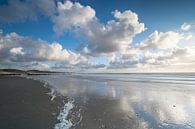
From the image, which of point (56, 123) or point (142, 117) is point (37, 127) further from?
point (142, 117)

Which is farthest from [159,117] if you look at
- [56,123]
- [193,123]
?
[56,123]

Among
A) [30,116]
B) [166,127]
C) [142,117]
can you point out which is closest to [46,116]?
[30,116]

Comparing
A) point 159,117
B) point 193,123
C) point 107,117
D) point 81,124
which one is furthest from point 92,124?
point 193,123

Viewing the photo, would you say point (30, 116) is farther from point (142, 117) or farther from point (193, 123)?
point (193, 123)

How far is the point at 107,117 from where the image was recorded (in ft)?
38.7

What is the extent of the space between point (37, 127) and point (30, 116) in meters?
2.46

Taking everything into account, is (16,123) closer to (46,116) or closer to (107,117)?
(46,116)

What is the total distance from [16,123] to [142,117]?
741 centimetres

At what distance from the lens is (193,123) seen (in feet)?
35.0

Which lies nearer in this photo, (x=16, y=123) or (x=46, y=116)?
(x=16, y=123)

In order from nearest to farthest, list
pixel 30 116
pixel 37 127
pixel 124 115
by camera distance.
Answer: pixel 37 127 < pixel 30 116 < pixel 124 115

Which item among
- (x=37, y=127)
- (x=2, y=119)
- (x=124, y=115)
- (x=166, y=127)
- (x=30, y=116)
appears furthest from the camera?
(x=124, y=115)

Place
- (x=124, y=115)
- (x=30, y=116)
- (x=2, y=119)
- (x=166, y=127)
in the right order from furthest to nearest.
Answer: (x=124, y=115)
(x=30, y=116)
(x=2, y=119)
(x=166, y=127)

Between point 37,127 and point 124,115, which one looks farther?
point 124,115
